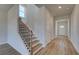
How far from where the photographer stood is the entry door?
100 inches

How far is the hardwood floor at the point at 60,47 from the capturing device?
240cm

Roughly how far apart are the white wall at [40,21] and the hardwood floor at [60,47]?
20 centimetres

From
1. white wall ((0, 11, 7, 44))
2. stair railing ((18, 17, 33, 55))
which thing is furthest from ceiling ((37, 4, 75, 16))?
white wall ((0, 11, 7, 44))

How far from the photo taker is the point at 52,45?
102 inches

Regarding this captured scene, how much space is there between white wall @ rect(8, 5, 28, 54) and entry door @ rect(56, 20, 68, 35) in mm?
734

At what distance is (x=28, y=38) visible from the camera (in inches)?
97.4

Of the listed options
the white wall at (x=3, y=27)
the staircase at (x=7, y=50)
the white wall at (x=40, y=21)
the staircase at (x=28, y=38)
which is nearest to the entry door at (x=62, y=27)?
the white wall at (x=40, y=21)

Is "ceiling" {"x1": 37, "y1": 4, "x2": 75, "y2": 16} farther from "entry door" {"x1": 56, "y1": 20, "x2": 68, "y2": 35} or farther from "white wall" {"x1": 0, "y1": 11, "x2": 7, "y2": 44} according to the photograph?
"white wall" {"x1": 0, "y1": 11, "x2": 7, "y2": 44}

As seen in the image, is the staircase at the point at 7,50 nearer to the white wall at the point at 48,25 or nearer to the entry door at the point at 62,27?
the white wall at the point at 48,25
